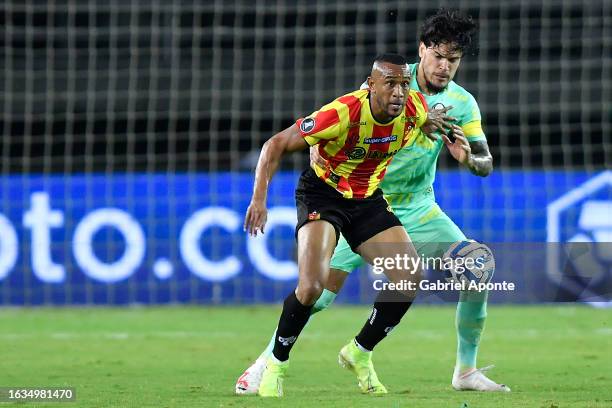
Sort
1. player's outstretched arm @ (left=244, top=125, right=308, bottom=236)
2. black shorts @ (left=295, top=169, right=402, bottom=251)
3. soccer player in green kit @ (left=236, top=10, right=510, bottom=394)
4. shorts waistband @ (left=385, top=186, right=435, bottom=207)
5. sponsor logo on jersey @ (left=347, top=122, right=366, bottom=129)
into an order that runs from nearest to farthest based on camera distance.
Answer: player's outstretched arm @ (left=244, top=125, right=308, bottom=236), sponsor logo on jersey @ (left=347, top=122, right=366, bottom=129), black shorts @ (left=295, top=169, right=402, bottom=251), soccer player in green kit @ (left=236, top=10, right=510, bottom=394), shorts waistband @ (left=385, top=186, right=435, bottom=207)

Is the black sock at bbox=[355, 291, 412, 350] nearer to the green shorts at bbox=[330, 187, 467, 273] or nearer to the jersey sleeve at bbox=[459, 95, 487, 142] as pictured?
the green shorts at bbox=[330, 187, 467, 273]

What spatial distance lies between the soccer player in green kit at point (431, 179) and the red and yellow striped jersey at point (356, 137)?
0.21 metres

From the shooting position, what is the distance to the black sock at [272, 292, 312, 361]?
273 inches

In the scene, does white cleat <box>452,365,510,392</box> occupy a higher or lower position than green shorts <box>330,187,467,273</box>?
lower

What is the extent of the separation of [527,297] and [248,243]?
10.4 ft

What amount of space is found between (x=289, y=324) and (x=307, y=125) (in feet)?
3.72

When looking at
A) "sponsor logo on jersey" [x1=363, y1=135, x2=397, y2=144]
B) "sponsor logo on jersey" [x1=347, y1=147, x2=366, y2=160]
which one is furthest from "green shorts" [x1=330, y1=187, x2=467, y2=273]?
Result: "sponsor logo on jersey" [x1=363, y1=135, x2=397, y2=144]

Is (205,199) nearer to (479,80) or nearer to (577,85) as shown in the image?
(479,80)

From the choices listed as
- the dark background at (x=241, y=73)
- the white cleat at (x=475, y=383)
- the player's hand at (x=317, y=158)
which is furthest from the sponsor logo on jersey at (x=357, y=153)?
the dark background at (x=241, y=73)

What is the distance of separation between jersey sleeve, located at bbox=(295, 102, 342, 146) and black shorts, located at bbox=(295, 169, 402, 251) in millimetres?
447

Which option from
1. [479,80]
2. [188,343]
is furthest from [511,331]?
[479,80]

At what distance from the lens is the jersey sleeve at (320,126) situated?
6.75 m

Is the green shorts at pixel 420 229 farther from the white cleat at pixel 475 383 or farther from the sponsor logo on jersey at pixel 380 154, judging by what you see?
the white cleat at pixel 475 383

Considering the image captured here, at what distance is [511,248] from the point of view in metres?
13.1
